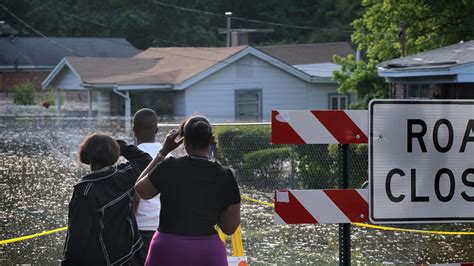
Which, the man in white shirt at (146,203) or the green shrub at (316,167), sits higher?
the man in white shirt at (146,203)

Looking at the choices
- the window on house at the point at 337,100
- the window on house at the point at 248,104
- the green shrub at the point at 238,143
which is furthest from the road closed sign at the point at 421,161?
the window on house at the point at 337,100

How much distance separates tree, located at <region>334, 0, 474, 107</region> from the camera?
851 inches

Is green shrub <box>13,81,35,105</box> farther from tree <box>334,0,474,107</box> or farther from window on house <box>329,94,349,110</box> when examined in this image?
tree <box>334,0,474,107</box>

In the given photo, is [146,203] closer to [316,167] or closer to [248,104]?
[316,167]

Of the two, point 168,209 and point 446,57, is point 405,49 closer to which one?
point 446,57

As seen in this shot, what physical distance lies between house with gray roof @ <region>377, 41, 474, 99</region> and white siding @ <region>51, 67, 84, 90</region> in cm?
2531

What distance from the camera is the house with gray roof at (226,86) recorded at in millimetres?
37719

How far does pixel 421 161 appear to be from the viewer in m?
4.93

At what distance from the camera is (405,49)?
22656 mm

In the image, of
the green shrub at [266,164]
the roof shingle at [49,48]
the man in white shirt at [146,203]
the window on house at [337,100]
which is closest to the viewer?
the man in white shirt at [146,203]

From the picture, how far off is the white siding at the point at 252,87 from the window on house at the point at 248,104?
20cm

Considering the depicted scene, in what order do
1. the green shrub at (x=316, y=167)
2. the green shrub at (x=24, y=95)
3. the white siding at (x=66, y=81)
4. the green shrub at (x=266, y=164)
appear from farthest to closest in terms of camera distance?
the green shrub at (x=24, y=95)
the white siding at (x=66, y=81)
the green shrub at (x=266, y=164)
the green shrub at (x=316, y=167)

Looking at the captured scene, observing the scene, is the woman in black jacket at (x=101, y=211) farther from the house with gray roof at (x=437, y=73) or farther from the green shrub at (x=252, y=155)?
the house with gray roof at (x=437, y=73)

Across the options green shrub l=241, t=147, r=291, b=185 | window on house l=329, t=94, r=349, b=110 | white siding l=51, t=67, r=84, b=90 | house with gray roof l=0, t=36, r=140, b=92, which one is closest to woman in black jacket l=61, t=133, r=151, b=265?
green shrub l=241, t=147, r=291, b=185
